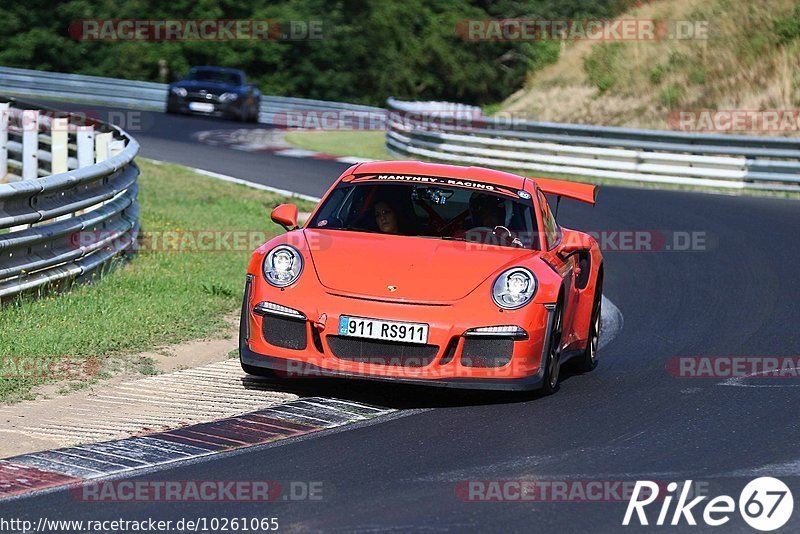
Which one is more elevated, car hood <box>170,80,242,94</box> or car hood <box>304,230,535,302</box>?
car hood <box>304,230,535,302</box>

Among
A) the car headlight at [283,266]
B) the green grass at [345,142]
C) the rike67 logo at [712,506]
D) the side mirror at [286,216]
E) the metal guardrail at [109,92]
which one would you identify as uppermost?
the side mirror at [286,216]

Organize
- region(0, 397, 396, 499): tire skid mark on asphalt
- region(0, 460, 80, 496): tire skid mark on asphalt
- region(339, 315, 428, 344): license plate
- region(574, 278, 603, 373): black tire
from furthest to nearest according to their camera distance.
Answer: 1. region(574, 278, 603, 373): black tire
2. region(339, 315, 428, 344): license plate
3. region(0, 397, 396, 499): tire skid mark on asphalt
4. region(0, 460, 80, 496): tire skid mark on asphalt

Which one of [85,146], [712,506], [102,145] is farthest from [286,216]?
[85,146]

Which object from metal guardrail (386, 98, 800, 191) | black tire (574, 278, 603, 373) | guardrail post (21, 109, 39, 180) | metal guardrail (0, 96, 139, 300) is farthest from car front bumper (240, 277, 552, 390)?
metal guardrail (386, 98, 800, 191)

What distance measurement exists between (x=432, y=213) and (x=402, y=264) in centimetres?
101

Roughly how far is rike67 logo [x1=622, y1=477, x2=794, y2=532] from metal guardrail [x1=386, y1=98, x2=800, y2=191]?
1634 cm

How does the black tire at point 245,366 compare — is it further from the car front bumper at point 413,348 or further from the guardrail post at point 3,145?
the guardrail post at point 3,145

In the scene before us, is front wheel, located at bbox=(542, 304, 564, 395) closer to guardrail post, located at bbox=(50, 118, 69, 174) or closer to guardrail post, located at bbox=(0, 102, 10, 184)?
guardrail post, located at bbox=(50, 118, 69, 174)

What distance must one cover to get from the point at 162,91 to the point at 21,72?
460 centimetres

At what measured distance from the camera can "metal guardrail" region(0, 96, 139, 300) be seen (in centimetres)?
928

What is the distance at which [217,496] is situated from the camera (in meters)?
5.43

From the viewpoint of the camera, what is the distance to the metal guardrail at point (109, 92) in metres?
37.5

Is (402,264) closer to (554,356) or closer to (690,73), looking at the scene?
(554,356)

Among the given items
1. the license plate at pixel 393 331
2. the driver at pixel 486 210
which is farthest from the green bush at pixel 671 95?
the license plate at pixel 393 331
